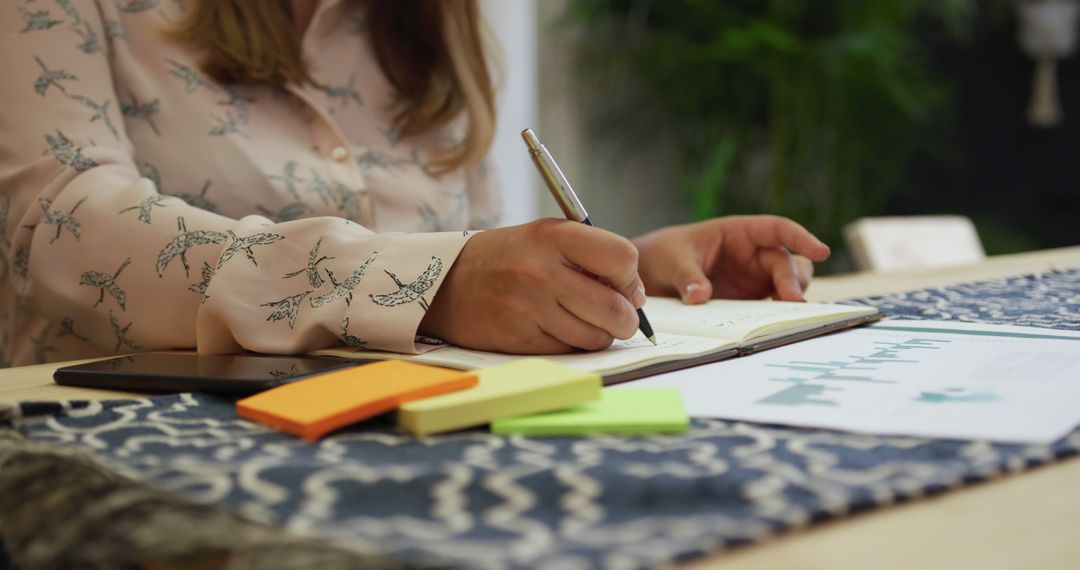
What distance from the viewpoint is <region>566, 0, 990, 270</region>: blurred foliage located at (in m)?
2.78

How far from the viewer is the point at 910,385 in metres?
0.50

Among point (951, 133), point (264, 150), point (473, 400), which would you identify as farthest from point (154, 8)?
point (951, 133)

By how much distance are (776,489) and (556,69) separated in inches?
110

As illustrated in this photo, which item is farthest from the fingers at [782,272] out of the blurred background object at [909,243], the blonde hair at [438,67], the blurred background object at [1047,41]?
the blurred background object at [1047,41]

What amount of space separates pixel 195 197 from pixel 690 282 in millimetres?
510

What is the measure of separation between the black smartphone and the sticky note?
12 centimetres

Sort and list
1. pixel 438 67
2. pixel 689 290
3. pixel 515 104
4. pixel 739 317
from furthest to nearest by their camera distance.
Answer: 1. pixel 515 104
2. pixel 438 67
3. pixel 689 290
4. pixel 739 317

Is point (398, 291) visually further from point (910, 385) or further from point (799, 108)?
point (799, 108)

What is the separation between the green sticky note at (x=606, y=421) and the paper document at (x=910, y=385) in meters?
0.03

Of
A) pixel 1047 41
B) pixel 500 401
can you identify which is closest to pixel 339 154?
pixel 500 401

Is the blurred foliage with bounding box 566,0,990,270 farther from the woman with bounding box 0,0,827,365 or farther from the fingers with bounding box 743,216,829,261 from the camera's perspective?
the fingers with bounding box 743,216,829,261

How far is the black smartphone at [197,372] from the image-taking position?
0.52 metres

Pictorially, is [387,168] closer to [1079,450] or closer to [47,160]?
[47,160]

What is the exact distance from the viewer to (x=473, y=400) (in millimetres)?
433
